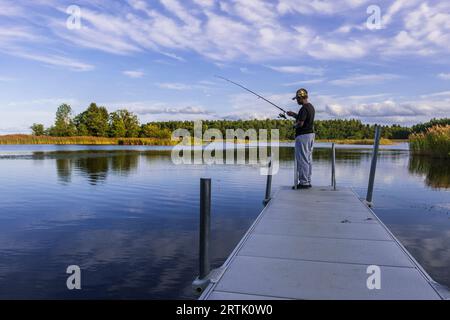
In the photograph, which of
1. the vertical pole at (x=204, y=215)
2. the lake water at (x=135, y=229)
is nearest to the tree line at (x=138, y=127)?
the lake water at (x=135, y=229)

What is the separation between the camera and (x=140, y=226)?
26.3ft

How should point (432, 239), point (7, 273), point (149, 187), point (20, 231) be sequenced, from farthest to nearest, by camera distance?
1. point (149, 187)
2. point (20, 231)
3. point (432, 239)
4. point (7, 273)

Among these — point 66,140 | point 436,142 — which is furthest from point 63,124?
point 436,142

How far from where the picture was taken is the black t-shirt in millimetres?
9234

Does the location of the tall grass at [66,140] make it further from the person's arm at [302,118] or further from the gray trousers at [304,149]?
the person's arm at [302,118]

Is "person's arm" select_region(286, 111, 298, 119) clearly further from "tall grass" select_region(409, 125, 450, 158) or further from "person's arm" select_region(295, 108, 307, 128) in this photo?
"tall grass" select_region(409, 125, 450, 158)

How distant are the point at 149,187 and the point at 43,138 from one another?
60.1 m

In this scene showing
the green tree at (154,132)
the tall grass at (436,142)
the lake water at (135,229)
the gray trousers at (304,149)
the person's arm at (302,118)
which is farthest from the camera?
the green tree at (154,132)

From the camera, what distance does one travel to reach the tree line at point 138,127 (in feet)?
318

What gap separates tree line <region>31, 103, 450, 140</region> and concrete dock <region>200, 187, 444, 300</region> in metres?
75.0

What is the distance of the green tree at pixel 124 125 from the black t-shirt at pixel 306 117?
93179 mm
